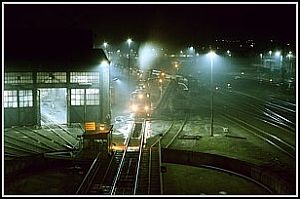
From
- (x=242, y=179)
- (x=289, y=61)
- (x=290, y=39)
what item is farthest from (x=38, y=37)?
(x=289, y=61)

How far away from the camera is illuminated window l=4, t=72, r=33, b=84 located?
29656 millimetres

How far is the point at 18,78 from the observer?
2995 centimetres

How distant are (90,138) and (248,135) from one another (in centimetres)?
1193

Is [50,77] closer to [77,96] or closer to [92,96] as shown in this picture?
[77,96]

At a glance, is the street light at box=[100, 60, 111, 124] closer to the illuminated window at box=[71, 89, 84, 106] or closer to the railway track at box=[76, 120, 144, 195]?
the illuminated window at box=[71, 89, 84, 106]

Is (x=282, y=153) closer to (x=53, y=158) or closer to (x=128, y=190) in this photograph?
(x=128, y=190)

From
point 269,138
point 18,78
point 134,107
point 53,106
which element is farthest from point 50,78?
point 269,138

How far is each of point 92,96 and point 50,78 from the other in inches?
140

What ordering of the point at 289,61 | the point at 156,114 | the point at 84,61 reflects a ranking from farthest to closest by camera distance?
1. the point at 289,61
2. the point at 156,114
3. the point at 84,61

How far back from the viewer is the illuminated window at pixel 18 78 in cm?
2966

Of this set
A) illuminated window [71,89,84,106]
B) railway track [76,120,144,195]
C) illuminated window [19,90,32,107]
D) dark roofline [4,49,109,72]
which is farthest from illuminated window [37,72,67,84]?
railway track [76,120,144,195]

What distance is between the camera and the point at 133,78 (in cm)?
6944

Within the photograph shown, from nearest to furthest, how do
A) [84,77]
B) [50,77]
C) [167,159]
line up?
[167,159] → [50,77] → [84,77]

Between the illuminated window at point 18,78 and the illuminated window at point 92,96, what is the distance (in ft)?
14.7
